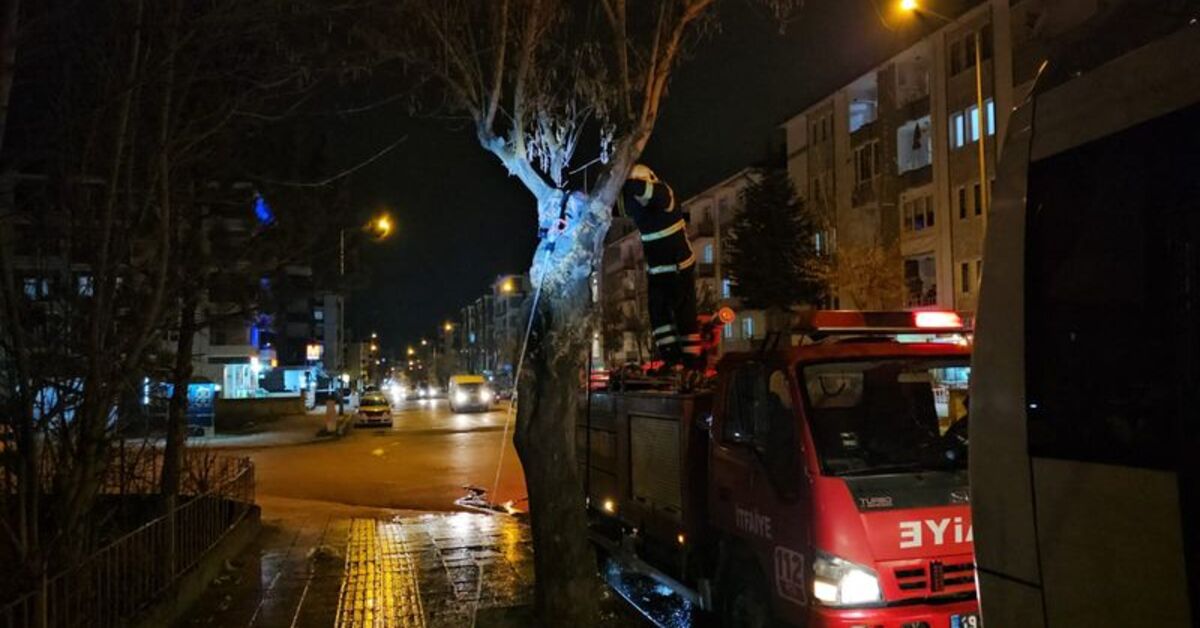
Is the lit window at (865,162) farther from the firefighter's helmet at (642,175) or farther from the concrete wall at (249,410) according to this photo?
the firefighter's helmet at (642,175)

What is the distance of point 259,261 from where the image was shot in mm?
12109

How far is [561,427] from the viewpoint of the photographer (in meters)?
7.36

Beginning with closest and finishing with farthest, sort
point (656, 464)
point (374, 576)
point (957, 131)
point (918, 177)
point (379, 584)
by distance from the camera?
point (656, 464) → point (379, 584) → point (374, 576) → point (957, 131) → point (918, 177)

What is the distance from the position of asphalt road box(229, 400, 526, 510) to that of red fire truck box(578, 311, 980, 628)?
1029 centimetres

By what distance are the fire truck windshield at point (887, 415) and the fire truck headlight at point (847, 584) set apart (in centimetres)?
51

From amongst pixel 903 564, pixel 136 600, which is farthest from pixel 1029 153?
pixel 136 600

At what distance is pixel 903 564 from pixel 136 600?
624cm

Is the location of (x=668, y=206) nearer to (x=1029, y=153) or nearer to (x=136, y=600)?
(x=1029, y=153)

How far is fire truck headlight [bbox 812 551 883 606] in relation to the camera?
5.04 m

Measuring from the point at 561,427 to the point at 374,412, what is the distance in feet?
122

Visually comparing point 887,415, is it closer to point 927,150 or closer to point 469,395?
point 927,150

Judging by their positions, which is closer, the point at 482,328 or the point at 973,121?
the point at 973,121

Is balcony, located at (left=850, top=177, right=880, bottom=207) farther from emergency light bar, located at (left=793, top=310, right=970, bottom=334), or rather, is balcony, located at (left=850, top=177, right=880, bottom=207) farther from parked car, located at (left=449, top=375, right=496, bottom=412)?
emergency light bar, located at (left=793, top=310, right=970, bottom=334)

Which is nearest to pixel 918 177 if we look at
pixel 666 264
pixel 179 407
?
pixel 179 407
